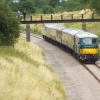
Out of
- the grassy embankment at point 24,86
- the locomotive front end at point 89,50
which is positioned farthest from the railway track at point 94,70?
the grassy embankment at point 24,86

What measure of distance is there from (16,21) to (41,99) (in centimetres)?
2293

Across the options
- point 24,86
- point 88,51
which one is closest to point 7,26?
point 88,51

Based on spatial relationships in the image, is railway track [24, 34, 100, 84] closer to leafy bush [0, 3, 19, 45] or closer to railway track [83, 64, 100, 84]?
railway track [83, 64, 100, 84]

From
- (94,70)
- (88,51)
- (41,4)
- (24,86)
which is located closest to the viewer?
(24,86)

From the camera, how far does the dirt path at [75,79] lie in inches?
940

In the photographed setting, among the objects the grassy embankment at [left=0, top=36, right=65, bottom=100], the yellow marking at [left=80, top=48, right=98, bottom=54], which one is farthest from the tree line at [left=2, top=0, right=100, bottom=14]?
the grassy embankment at [left=0, top=36, right=65, bottom=100]

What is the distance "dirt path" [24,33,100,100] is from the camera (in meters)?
23.9

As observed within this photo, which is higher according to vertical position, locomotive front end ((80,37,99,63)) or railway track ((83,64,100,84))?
locomotive front end ((80,37,99,63))

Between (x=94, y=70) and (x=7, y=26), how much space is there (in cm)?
1110

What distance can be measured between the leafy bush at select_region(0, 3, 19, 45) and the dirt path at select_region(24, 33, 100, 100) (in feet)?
14.9

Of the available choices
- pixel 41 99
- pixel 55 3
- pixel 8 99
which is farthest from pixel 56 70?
pixel 55 3

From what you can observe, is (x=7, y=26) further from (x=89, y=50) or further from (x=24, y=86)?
(x=24, y=86)

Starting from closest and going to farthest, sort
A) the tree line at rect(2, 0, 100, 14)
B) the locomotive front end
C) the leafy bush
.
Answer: the locomotive front end
the leafy bush
the tree line at rect(2, 0, 100, 14)

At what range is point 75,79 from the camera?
29.5 meters
